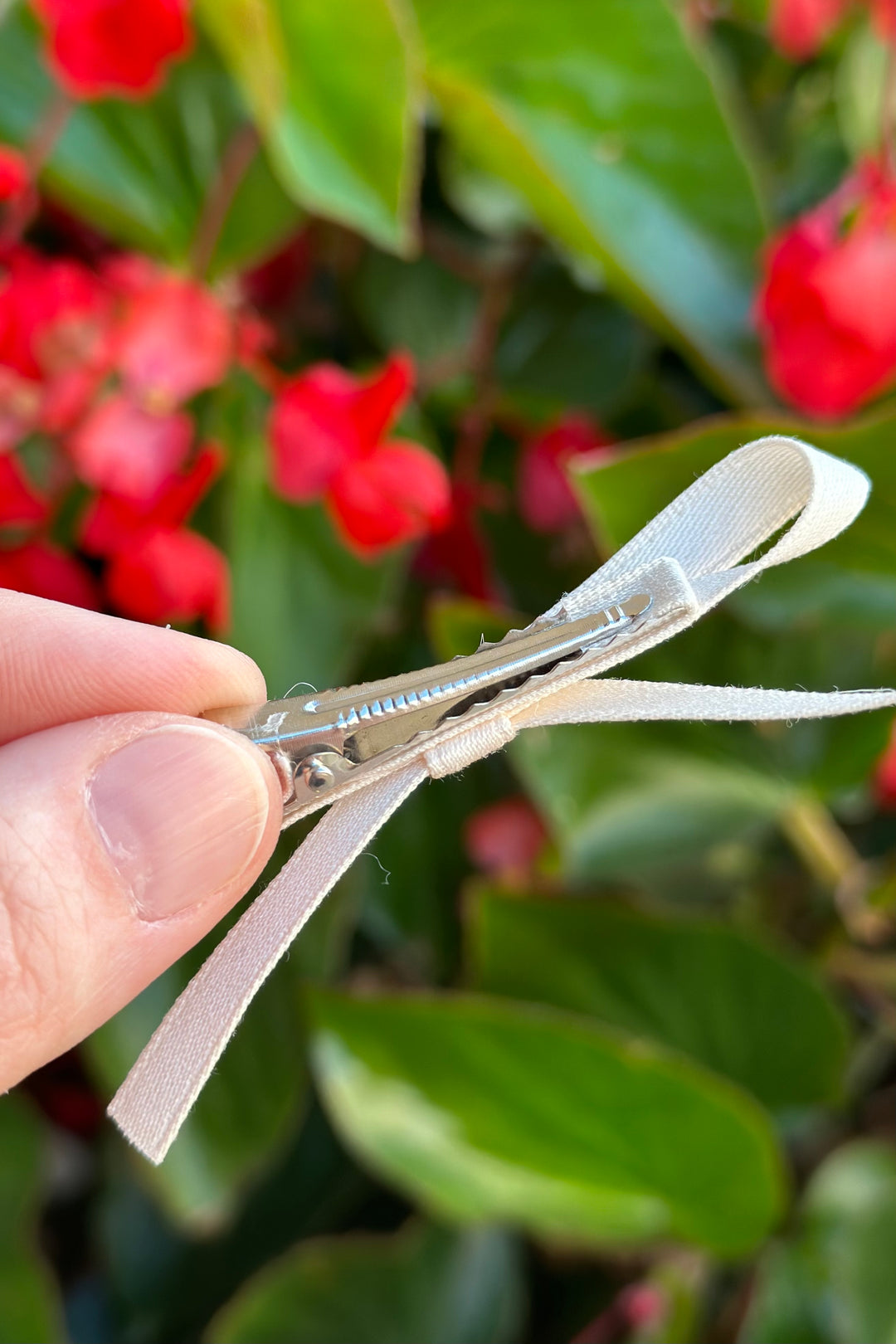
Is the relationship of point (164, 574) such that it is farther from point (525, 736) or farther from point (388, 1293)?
point (388, 1293)

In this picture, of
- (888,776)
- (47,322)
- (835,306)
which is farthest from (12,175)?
(888,776)

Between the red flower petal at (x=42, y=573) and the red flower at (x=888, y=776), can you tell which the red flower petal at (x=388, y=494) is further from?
the red flower at (x=888, y=776)

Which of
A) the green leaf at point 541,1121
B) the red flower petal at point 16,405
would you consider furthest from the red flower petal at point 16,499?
the green leaf at point 541,1121

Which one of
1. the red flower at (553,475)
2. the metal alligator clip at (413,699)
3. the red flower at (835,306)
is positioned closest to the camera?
the metal alligator clip at (413,699)

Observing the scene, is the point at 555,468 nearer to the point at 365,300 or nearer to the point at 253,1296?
the point at 365,300

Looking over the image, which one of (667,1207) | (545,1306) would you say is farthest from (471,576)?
(545,1306)
